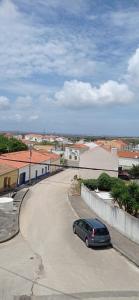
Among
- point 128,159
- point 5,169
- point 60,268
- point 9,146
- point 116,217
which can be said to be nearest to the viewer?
point 60,268

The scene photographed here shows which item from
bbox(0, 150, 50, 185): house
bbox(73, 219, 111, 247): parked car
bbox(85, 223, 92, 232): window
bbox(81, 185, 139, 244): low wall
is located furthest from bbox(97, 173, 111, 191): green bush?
bbox(85, 223, 92, 232): window

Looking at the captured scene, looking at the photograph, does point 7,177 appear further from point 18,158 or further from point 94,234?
point 94,234

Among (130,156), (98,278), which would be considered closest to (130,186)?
(98,278)

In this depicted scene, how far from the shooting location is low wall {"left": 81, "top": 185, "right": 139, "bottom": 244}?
79.5ft

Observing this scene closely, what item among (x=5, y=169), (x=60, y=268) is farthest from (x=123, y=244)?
(x=5, y=169)

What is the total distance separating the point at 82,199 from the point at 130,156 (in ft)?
150

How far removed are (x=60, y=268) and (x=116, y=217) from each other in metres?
9.68

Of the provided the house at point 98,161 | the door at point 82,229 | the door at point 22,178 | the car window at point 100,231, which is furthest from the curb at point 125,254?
the house at point 98,161

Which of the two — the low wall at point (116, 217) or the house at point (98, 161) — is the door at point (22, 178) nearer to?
the house at point (98, 161)

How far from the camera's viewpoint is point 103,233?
23047mm

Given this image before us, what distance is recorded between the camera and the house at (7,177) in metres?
42.3

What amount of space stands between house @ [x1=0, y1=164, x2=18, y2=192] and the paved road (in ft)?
43.3

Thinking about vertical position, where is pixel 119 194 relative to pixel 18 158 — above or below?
below

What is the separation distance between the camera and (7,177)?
43688 millimetres
